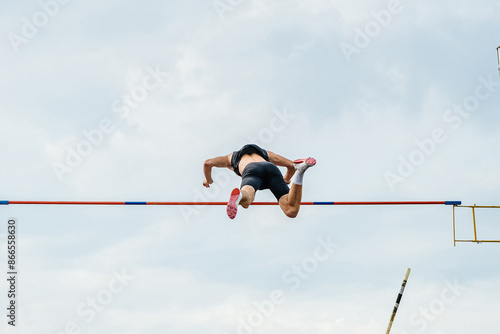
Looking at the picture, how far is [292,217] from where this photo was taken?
300 inches

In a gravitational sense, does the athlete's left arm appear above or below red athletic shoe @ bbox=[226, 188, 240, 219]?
above

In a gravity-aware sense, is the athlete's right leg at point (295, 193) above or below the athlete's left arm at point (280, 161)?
below

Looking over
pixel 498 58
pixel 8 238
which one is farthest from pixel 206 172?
pixel 498 58

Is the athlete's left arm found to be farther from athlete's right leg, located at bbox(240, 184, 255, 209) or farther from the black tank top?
athlete's right leg, located at bbox(240, 184, 255, 209)

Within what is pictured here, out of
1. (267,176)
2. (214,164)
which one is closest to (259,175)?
(267,176)

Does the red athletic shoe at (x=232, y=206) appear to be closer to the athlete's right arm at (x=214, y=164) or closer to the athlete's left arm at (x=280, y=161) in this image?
the athlete's right arm at (x=214, y=164)

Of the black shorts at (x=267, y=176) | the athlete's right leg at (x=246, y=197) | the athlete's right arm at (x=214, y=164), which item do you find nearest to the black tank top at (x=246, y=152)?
the athlete's right arm at (x=214, y=164)

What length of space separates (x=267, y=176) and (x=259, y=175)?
0.13 m

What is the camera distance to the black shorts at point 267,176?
766 centimetres

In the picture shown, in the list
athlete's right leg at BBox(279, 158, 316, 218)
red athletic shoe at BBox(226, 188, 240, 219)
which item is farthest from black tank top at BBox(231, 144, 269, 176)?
red athletic shoe at BBox(226, 188, 240, 219)

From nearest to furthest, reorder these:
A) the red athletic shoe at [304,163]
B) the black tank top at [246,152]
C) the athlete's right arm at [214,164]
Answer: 1. the red athletic shoe at [304,163]
2. the black tank top at [246,152]
3. the athlete's right arm at [214,164]

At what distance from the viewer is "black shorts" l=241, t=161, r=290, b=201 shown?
766 cm

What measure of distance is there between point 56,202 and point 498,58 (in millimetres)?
12674

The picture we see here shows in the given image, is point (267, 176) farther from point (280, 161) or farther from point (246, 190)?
point (280, 161)
